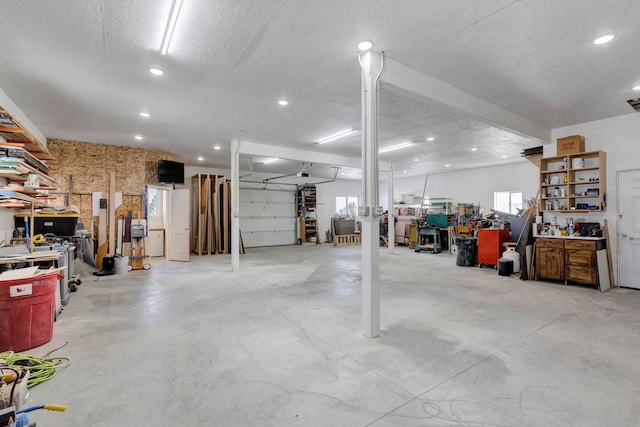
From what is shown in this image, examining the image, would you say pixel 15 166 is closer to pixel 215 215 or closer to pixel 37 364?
pixel 37 364

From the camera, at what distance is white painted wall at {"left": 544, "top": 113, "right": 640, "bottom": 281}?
5215 millimetres

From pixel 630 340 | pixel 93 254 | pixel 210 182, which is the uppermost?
pixel 210 182

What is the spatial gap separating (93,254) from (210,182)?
399 cm

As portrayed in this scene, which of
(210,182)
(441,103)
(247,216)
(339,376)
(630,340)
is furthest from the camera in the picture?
(247,216)

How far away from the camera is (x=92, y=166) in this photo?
7484 millimetres

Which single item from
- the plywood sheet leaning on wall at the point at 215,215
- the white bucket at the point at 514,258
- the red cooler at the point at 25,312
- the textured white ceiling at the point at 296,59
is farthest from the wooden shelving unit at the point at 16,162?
the white bucket at the point at 514,258

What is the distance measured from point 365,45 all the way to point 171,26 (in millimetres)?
2019

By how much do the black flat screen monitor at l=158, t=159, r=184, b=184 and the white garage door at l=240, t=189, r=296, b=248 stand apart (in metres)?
3.30

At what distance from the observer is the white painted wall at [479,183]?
33.8 feet

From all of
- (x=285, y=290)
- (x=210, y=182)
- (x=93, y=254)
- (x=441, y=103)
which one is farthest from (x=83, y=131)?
(x=441, y=103)

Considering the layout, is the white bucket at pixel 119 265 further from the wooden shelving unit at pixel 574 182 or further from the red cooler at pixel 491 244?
the wooden shelving unit at pixel 574 182

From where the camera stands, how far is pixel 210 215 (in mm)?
9977

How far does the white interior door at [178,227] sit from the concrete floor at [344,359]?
3474mm

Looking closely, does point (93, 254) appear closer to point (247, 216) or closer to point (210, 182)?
point (210, 182)
